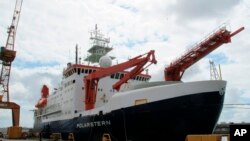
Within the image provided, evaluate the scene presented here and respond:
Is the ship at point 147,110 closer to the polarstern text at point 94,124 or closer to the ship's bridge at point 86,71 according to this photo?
the polarstern text at point 94,124

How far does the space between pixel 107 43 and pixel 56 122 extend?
36.1ft

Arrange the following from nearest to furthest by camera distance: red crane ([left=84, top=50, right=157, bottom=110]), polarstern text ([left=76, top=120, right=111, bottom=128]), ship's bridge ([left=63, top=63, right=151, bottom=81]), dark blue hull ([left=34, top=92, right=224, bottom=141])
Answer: dark blue hull ([left=34, top=92, right=224, bottom=141]) → polarstern text ([left=76, top=120, right=111, bottom=128]) → red crane ([left=84, top=50, right=157, bottom=110]) → ship's bridge ([left=63, top=63, right=151, bottom=81])

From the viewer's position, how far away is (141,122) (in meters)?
18.9

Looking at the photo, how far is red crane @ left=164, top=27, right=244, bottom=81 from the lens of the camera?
26.1 meters

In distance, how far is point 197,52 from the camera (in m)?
28.4

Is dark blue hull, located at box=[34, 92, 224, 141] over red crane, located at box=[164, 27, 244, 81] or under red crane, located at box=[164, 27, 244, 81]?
under

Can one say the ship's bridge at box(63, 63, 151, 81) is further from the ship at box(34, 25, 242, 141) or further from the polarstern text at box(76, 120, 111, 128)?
the polarstern text at box(76, 120, 111, 128)

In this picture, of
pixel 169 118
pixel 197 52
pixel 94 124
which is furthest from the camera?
pixel 197 52

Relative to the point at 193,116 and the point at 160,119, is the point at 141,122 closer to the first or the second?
the point at 160,119

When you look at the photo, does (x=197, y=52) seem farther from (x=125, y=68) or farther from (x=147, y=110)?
(x=147, y=110)

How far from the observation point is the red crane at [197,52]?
26.1m

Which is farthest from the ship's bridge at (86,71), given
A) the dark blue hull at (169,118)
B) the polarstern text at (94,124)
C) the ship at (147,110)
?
the dark blue hull at (169,118)

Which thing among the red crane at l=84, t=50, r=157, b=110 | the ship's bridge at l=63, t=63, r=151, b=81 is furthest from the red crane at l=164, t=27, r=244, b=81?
the red crane at l=84, t=50, r=157, b=110

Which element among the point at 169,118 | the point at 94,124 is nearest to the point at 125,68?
the point at 94,124
